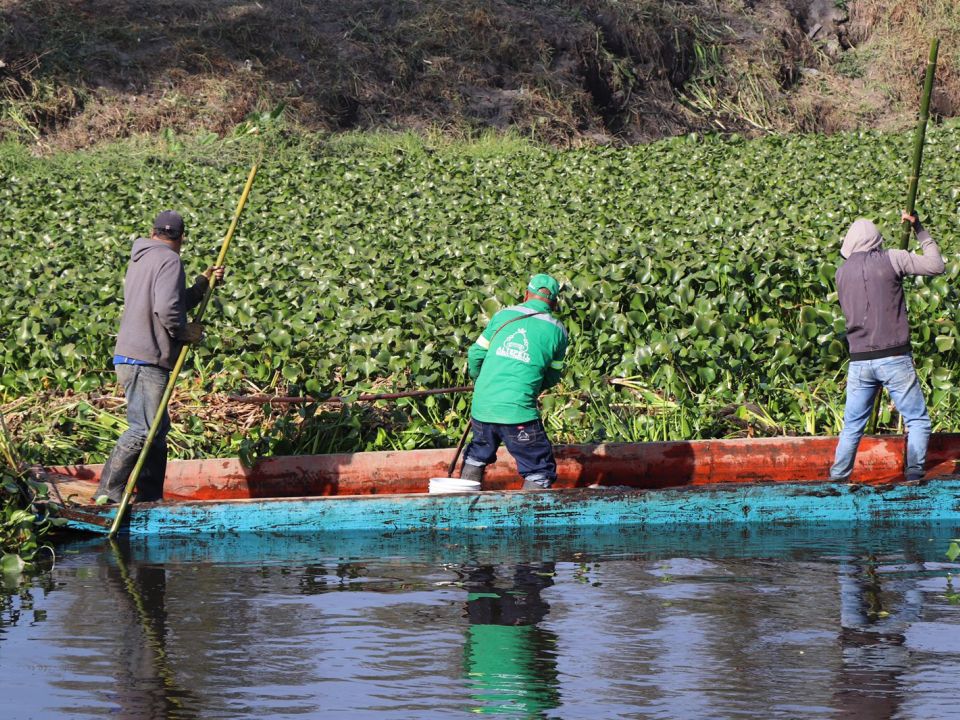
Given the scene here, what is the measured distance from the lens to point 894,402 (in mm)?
8820

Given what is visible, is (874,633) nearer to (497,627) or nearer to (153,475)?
(497,627)

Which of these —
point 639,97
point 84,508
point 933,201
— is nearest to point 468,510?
point 84,508

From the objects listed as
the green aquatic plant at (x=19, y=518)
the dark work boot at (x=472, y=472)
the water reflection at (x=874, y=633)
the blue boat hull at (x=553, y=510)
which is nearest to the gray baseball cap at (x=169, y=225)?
the green aquatic plant at (x=19, y=518)

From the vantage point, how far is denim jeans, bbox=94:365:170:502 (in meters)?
8.65

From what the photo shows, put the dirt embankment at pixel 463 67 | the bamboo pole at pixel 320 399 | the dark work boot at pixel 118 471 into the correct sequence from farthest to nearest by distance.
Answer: the dirt embankment at pixel 463 67 < the bamboo pole at pixel 320 399 < the dark work boot at pixel 118 471

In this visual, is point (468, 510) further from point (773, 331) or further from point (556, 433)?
point (773, 331)

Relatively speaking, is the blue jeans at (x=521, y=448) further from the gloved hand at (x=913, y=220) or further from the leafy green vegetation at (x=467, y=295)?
the gloved hand at (x=913, y=220)

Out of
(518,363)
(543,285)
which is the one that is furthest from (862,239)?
(518,363)

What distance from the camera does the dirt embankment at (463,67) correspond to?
2795 cm

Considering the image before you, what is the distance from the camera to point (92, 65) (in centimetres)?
2845

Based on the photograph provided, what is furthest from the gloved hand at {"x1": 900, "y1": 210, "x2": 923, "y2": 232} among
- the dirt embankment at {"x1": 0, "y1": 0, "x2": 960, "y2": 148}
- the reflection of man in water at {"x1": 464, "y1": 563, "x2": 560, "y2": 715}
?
the dirt embankment at {"x1": 0, "y1": 0, "x2": 960, "y2": 148}

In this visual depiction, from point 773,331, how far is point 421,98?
19.2 meters

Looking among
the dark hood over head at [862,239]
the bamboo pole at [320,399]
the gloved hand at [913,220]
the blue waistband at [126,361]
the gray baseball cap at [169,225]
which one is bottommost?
the bamboo pole at [320,399]

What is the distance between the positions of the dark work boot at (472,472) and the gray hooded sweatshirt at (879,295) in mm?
2490
